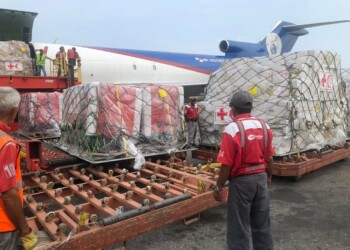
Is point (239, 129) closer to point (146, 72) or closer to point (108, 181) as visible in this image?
point (108, 181)

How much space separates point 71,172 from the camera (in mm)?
4848

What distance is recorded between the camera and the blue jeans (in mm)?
2920

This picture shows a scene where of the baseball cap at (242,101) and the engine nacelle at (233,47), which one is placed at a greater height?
the engine nacelle at (233,47)

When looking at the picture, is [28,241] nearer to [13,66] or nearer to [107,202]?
[107,202]

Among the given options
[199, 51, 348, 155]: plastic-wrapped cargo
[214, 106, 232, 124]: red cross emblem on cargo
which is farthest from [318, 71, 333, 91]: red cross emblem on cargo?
[214, 106, 232, 124]: red cross emblem on cargo

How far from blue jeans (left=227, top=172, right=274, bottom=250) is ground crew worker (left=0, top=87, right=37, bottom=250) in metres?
1.70

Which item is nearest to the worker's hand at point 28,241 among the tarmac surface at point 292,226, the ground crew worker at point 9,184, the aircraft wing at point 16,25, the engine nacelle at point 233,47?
the ground crew worker at point 9,184

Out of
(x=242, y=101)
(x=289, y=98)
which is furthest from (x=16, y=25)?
(x=242, y=101)

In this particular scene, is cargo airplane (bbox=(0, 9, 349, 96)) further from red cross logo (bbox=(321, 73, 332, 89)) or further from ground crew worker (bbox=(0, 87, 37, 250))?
ground crew worker (bbox=(0, 87, 37, 250))

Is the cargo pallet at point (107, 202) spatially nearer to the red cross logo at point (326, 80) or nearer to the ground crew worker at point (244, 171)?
the ground crew worker at point (244, 171)

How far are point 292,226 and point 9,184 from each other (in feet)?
11.6

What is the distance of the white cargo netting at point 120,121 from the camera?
5090 millimetres

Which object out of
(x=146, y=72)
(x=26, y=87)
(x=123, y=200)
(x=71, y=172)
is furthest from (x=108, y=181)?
(x=146, y=72)

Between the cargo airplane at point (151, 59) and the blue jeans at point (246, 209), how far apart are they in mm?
11205
